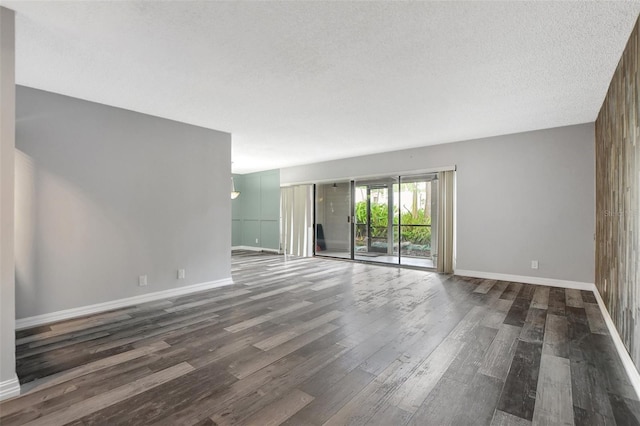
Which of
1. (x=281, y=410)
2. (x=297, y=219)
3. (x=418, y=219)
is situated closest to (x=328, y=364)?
(x=281, y=410)

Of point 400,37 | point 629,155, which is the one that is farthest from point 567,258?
point 400,37

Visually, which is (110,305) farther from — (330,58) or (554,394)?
(554,394)

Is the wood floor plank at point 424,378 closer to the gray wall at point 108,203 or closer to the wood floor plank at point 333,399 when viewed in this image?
the wood floor plank at point 333,399

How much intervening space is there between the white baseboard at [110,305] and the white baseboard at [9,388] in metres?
1.55

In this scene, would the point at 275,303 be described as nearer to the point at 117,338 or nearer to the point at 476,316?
the point at 117,338

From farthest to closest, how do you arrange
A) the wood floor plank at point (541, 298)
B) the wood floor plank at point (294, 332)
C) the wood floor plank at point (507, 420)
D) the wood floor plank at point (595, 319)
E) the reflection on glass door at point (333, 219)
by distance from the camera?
the reflection on glass door at point (333, 219) → the wood floor plank at point (541, 298) → the wood floor plank at point (595, 319) → the wood floor plank at point (294, 332) → the wood floor plank at point (507, 420)

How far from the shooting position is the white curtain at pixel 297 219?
828 centimetres

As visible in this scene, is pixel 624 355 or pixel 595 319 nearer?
pixel 624 355

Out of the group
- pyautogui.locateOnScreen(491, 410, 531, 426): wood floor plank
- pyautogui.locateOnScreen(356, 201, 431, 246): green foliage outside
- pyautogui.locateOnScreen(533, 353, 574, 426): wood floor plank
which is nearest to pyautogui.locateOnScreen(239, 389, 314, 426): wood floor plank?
pyautogui.locateOnScreen(491, 410, 531, 426): wood floor plank

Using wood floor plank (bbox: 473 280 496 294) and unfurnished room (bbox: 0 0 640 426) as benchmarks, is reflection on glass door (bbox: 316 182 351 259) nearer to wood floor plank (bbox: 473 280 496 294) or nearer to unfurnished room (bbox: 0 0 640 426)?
unfurnished room (bbox: 0 0 640 426)

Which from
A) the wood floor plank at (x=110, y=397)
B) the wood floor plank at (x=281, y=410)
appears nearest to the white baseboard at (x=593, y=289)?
the wood floor plank at (x=281, y=410)

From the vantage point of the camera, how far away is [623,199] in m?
2.60

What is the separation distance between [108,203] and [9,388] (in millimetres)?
2292

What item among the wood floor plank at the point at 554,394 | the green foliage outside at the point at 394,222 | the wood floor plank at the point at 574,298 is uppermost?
the green foliage outside at the point at 394,222
